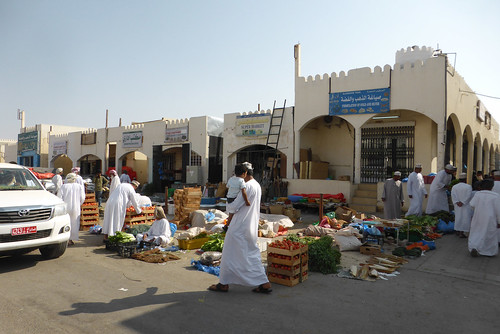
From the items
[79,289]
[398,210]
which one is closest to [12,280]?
[79,289]

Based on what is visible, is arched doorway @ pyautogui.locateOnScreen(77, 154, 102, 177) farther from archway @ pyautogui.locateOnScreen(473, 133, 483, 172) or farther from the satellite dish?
archway @ pyautogui.locateOnScreen(473, 133, 483, 172)

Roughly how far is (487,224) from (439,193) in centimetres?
403

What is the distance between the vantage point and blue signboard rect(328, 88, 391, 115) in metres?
13.0

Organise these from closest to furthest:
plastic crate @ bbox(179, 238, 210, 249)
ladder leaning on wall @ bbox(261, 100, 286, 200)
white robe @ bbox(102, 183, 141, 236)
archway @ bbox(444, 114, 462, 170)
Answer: plastic crate @ bbox(179, 238, 210, 249) < white robe @ bbox(102, 183, 141, 236) < archway @ bbox(444, 114, 462, 170) < ladder leaning on wall @ bbox(261, 100, 286, 200)

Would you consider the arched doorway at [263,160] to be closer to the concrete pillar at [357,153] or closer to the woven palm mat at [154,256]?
the concrete pillar at [357,153]

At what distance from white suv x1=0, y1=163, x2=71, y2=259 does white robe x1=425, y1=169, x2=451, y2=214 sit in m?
10.1

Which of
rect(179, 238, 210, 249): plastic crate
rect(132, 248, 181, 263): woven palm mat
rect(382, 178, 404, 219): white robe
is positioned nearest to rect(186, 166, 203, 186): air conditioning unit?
rect(382, 178, 404, 219): white robe

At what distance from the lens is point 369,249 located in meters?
6.96

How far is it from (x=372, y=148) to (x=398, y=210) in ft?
17.1

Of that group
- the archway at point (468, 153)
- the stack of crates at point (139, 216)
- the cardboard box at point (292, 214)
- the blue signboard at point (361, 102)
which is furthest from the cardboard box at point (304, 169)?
the archway at point (468, 153)

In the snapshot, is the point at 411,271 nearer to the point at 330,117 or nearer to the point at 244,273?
the point at 244,273

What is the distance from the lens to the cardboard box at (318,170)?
14.8 meters

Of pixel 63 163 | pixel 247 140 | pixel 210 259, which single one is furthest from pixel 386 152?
pixel 63 163

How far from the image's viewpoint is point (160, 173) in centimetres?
2205
